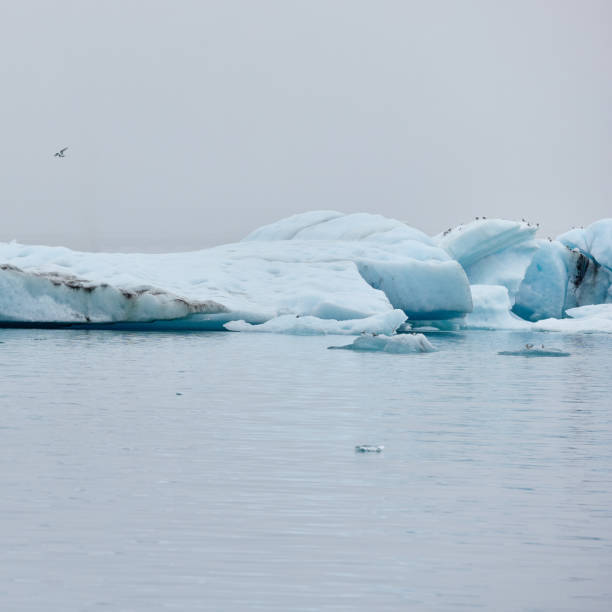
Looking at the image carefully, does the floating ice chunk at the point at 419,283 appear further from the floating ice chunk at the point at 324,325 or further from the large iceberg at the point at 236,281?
the floating ice chunk at the point at 324,325

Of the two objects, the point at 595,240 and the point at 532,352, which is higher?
the point at 595,240

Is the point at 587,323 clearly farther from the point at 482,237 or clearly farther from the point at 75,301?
the point at 75,301

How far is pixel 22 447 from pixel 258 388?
543 cm

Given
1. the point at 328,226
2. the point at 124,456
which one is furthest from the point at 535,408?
the point at 328,226

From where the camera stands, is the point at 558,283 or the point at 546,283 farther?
the point at 546,283

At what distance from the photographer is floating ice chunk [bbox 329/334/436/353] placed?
66.8ft

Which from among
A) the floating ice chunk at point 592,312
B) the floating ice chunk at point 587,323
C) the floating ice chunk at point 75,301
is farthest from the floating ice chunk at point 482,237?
the floating ice chunk at point 75,301

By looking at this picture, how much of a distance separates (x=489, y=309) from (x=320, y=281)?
373 inches

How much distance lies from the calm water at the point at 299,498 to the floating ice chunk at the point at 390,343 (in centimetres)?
717

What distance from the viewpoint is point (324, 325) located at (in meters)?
24.9

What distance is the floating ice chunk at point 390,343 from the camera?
66.8 feet

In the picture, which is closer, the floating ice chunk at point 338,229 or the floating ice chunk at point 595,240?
the floating ice chunk at point 338,229

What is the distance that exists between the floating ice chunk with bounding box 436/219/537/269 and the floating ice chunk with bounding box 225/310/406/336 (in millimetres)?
10984

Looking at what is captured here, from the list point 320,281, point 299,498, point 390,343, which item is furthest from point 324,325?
point 299,498
